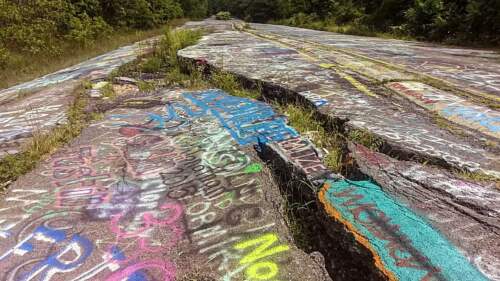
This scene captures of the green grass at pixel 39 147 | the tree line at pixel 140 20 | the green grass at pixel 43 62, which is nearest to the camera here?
the green grass at pixel 39 147

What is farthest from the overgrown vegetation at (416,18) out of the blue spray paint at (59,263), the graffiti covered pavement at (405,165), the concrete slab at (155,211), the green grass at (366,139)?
the blue spray paint at (59,263)

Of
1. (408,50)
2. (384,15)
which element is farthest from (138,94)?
(384,15)

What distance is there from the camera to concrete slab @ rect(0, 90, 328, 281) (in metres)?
2.18

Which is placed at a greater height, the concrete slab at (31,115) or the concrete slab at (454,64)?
the concrete slab at (454,64)

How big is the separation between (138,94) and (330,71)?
2802 mm

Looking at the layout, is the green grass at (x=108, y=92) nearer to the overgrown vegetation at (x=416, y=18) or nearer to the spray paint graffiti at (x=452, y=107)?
the spray paint graffiti at (x=452, y=107)

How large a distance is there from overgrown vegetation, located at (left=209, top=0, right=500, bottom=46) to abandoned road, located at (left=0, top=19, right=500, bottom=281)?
628 cm

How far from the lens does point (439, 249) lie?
1.95 m

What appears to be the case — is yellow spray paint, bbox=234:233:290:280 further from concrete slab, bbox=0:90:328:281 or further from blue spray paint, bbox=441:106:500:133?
blue spray paint, bbox=441:106:500:133

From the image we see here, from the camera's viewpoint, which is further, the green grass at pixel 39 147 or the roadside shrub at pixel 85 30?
the roadside shrub at pixel 85 30

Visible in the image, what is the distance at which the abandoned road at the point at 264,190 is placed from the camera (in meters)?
2.10

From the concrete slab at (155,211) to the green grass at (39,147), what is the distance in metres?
0.11

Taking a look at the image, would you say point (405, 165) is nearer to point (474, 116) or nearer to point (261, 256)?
point (261, 256)

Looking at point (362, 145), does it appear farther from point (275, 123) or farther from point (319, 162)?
point (275, 123)
